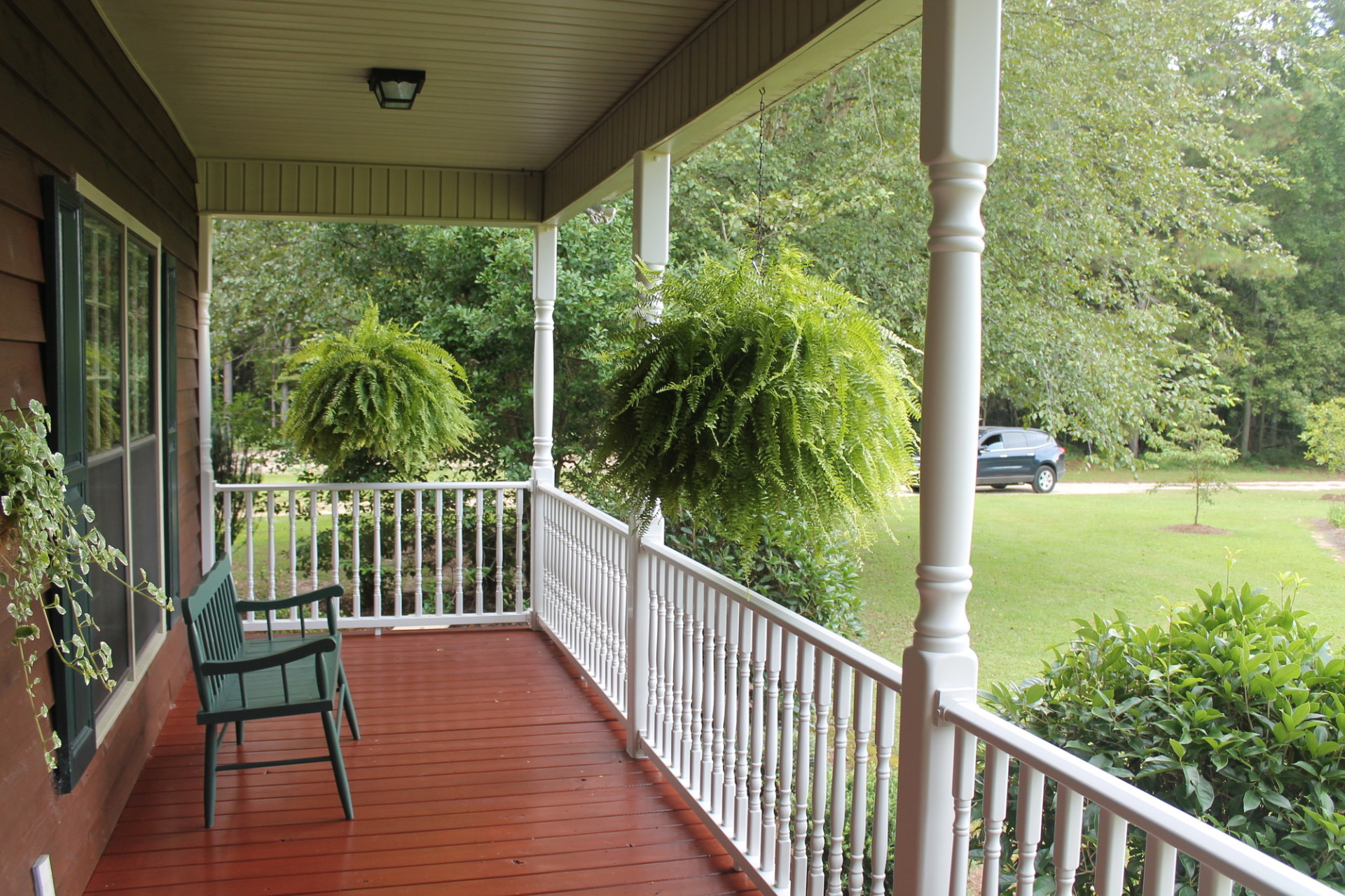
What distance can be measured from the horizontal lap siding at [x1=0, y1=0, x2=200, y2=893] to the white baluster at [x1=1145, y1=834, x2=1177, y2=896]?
2.20 metres

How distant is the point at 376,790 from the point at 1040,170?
274 inches

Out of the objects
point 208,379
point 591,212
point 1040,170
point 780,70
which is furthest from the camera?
point 591,212

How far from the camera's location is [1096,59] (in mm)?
8258

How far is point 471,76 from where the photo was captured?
381 centimetres

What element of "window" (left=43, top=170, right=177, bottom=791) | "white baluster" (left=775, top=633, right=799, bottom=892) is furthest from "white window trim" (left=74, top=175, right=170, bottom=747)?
"white baluster" (left=775, top=633, right=799, bottom=892)

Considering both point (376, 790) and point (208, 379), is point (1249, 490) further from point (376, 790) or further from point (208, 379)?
point (208, 379)

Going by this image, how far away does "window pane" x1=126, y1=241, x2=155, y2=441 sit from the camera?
355 cm

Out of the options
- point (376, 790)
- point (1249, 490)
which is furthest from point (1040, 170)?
Answer: point (376, 790)

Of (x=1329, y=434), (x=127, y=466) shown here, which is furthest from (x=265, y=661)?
(x=1329, y=434)

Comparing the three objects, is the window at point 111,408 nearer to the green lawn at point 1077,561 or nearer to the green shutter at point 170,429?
the green shutter at point 170,429

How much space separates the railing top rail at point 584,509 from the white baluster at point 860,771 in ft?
5.76

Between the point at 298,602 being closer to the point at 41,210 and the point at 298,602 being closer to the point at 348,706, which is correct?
the point at 348,706

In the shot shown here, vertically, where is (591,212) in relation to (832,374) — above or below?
above

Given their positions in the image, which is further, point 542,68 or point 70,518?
point 542,68
